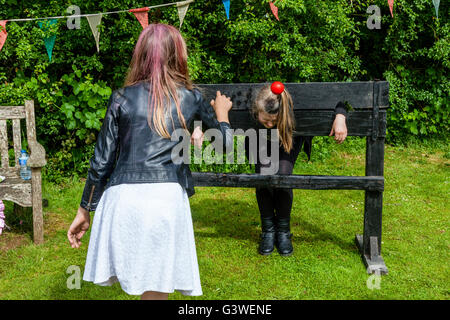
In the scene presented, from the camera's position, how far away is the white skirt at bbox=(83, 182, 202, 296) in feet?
7.36

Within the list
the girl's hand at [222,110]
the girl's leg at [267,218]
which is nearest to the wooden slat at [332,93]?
the girl's leg at [267,218]

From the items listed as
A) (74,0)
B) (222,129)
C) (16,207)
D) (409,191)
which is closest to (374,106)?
(222,129)

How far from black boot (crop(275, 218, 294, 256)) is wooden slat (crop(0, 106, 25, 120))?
2.55 metres

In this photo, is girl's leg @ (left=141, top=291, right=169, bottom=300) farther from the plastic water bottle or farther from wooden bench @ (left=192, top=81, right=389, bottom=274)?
the plastic water bottle

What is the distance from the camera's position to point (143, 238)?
2246mm

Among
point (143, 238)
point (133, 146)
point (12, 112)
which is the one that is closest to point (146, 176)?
point (133, 146)

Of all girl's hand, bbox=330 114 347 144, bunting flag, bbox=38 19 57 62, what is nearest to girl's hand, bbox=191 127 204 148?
girl's hand, bbox=330 114 347 144

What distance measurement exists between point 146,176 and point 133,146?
0.52 feet

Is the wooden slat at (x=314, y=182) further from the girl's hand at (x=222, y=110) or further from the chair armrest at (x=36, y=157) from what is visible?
the chair armrest at (x=36, y=157)

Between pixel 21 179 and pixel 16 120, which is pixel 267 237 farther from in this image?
pixel 16 120

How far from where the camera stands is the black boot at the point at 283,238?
4.04 metres

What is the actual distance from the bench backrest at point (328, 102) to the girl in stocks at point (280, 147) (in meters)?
0.07

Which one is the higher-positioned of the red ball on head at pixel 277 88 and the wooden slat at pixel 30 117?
the red ball on head at pixel 277 88
